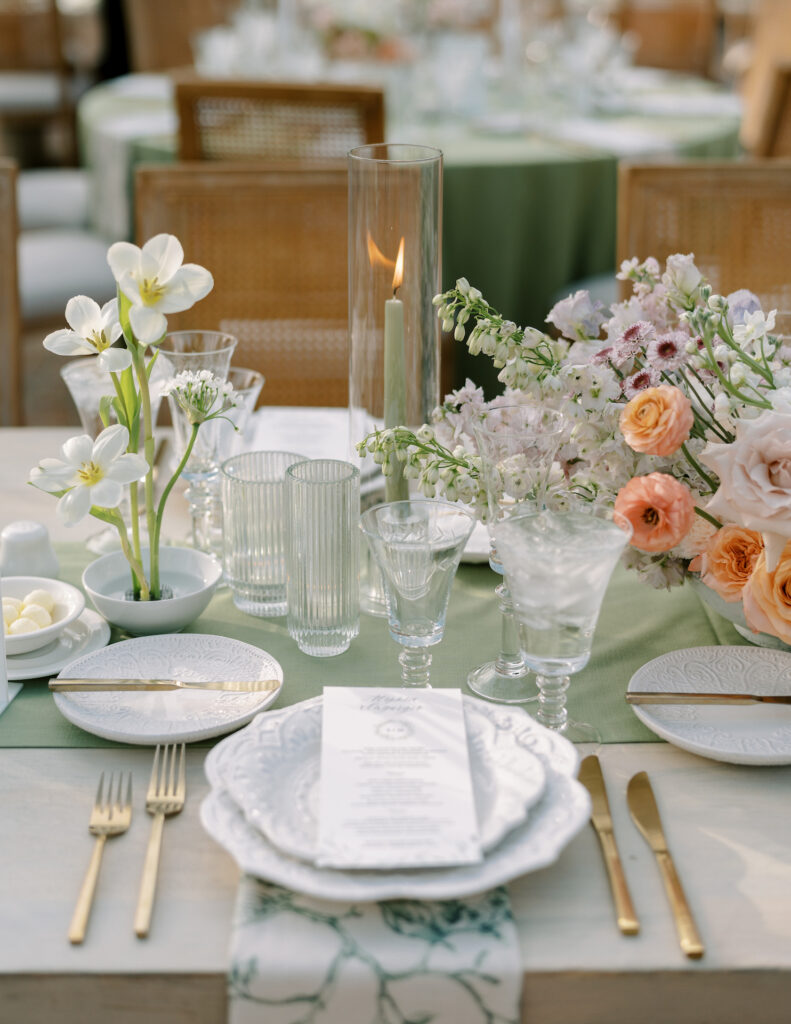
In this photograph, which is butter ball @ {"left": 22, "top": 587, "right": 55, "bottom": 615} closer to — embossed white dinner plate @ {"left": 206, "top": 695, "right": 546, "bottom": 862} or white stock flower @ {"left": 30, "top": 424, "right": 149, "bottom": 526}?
white stock flower @ {"left": 30, "top": 424, "right": 149, "bottom": 526}

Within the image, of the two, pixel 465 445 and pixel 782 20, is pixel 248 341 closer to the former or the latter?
pixel 465 445

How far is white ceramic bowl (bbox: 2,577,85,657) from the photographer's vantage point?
1.03m

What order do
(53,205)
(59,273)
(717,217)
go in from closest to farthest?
(717,217) < (59,273) < (53,205)

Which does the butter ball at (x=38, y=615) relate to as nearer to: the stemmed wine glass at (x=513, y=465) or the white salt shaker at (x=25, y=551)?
the white salt shaker at (x=25, y=551)

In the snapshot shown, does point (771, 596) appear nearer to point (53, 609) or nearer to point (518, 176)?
point (53, 609)

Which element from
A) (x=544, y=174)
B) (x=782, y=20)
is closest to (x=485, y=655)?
(x=544, y=174)

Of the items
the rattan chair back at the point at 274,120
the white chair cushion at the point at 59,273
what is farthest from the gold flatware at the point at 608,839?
the white chair cushion at the point at 59,273

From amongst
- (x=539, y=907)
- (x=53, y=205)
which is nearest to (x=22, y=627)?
(x=539, y=907)

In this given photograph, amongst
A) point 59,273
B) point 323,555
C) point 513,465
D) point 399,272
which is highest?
point 399,272

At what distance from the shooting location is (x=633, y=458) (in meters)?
1.02

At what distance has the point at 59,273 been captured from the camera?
10.3ft

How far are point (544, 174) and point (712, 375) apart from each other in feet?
6.03

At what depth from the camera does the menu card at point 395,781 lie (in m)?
0.77

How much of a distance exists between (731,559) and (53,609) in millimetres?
593
